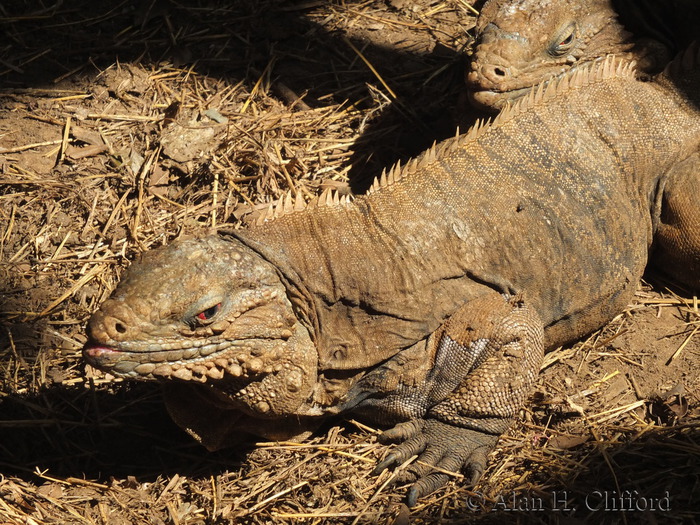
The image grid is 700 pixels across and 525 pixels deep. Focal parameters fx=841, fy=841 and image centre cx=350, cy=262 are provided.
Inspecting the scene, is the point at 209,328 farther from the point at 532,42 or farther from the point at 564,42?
the point at 564,42

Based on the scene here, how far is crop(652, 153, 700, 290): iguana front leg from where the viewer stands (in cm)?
502

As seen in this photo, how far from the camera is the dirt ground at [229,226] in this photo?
4.32 m

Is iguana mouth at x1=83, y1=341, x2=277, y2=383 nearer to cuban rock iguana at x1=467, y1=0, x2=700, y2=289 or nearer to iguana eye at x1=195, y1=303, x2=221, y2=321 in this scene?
iguana eye at x1=195, y1=303, x2=221, y2=321

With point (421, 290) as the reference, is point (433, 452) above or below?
below

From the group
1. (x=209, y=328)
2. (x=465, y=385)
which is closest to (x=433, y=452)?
(x=465, y=385)

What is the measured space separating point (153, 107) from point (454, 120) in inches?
91.7

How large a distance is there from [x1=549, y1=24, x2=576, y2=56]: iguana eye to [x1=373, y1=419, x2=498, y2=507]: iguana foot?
308 centimetres

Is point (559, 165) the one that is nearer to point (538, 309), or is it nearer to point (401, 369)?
point (538, 309)

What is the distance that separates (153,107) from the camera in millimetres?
6535

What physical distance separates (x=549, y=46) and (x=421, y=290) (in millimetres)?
2711

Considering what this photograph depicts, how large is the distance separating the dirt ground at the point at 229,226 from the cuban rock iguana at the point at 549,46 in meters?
0.36

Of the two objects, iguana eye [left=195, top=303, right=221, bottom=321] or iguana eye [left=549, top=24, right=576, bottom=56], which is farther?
iguana eye [left=549, top=24, right=576, bottom=56]

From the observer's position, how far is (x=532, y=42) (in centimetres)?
607

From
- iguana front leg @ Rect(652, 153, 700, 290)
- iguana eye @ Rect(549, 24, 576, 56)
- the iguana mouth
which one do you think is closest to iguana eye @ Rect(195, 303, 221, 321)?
the iguana mouth
